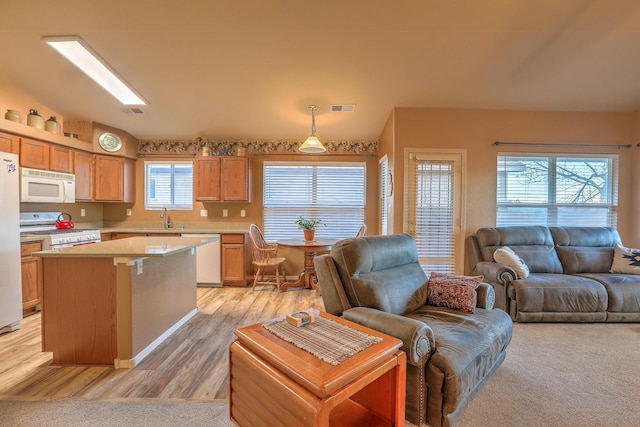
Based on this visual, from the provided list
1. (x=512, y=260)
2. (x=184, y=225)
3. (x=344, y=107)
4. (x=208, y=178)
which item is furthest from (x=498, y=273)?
(x=184, y=225)

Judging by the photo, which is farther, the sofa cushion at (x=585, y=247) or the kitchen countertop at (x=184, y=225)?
the kitchen countertop at (x=184, y=225)

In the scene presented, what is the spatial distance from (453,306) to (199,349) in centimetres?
216

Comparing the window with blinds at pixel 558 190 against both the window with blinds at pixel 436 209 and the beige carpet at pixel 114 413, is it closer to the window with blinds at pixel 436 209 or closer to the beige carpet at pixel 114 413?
the window with blinds at pixel 436 209

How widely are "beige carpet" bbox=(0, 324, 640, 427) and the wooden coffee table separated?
556 millimetres

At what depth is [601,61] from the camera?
296 centimetres

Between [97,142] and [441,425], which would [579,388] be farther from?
[97,142]

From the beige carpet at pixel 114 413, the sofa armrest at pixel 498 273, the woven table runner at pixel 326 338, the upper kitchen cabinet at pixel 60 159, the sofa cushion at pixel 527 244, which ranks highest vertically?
the upper kitchen cabinet at pixel 60 159

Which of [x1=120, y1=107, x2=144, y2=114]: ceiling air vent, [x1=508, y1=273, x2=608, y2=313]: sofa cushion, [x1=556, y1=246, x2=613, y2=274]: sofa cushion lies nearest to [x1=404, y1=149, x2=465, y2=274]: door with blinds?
[x1=508, y1=273, x2=608, y2=313]: sofa cushion

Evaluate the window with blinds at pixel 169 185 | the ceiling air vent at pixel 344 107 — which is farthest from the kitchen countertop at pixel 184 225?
the ceiling air vent at pixel 344 107

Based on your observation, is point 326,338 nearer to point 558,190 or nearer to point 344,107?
point 344,107

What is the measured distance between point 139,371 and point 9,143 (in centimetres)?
307

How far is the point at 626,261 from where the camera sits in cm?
324

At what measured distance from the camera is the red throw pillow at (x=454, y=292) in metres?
2.05

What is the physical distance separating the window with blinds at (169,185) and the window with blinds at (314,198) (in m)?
1.37
